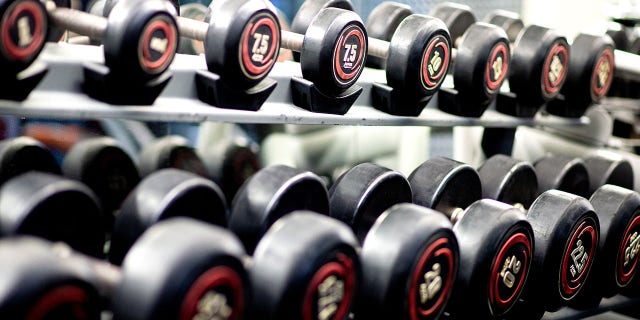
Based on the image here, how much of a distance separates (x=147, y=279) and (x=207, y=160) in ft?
2.20

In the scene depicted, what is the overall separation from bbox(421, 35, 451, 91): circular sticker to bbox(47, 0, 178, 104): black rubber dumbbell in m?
0.45

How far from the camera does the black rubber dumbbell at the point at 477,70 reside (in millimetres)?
1283

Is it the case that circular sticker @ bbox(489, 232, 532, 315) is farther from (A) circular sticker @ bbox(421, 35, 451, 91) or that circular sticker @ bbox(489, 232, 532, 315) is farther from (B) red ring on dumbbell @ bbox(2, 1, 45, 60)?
(B) red ring on dumbbell @ bbox(2, 1, 45, 60)

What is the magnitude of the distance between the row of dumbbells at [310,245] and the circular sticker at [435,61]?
0.14 metres

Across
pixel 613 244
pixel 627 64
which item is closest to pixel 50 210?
pixel 613 244

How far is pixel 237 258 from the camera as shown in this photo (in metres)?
0.71

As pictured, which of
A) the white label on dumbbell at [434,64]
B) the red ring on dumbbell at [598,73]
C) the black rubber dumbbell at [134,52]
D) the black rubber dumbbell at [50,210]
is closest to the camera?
the black rubber dumbbell at [50,210]

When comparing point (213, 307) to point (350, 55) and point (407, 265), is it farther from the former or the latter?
point (350, 55)

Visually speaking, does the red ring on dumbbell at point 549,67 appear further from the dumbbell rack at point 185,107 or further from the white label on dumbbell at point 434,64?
the white label on dumbbell at point 434,64

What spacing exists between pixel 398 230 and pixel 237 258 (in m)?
0.26

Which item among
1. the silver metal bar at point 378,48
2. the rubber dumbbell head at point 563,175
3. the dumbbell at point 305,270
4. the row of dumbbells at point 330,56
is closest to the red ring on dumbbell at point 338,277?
the dumbbell at point 305,270

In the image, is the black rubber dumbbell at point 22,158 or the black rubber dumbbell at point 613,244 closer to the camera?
the black rubber dumbbell at point 22,158

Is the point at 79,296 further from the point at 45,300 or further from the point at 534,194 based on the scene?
the point at 534,194

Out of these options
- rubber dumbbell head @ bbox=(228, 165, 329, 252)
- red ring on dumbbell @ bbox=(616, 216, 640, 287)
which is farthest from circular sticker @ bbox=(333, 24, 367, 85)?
red ring on dumbbell @ bbox=(616, 216, 640, 287)
